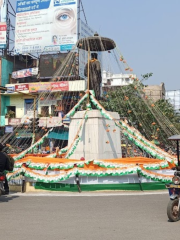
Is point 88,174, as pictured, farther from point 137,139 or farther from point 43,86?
point 43,86

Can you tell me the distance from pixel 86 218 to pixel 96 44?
8.73 meters

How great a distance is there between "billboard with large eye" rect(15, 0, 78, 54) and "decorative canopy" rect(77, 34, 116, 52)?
20.6 metres

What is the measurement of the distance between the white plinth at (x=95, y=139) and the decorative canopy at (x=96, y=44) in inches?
114

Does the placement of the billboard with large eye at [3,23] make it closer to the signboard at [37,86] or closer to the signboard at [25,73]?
the signboard at [25,73]

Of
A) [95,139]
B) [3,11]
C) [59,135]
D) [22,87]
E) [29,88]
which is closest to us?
[95,139]

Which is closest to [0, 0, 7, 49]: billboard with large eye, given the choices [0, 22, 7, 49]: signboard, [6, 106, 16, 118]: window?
[0, 22, 7, 49]: signboard

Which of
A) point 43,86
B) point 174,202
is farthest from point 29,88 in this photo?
point 174,202

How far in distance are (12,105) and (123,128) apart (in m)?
25.4

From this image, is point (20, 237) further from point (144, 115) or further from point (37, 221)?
point (144, 115)

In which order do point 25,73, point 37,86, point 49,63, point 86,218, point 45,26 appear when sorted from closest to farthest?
point 86,218 → point 37,86 → point 49,63 → point 45,26 → point 25,73

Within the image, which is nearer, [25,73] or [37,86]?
[37,86]

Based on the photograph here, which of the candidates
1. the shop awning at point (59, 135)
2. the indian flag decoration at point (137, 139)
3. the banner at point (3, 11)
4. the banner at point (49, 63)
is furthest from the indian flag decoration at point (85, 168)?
the banner at point (3, 11)

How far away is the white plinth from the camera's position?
1311cm

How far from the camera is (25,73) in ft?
122
